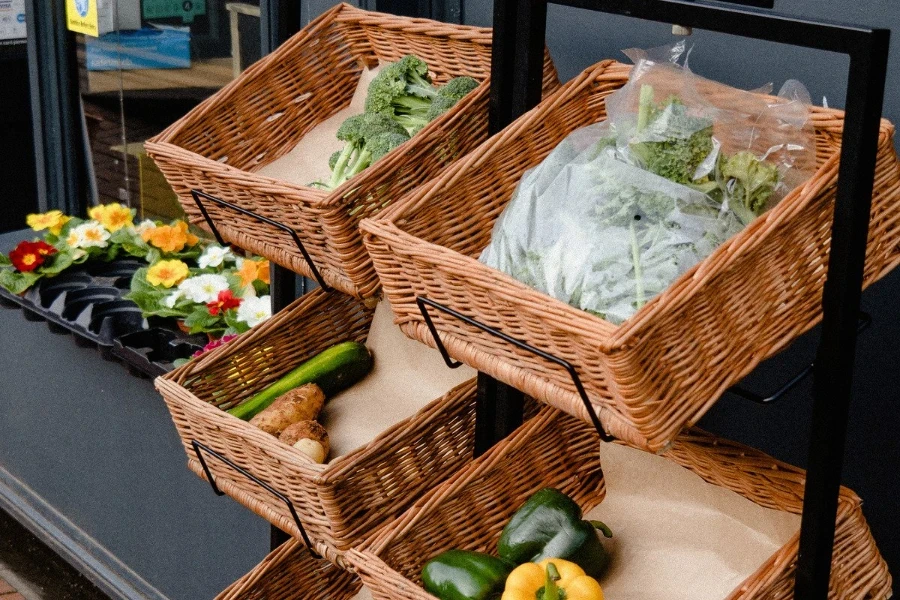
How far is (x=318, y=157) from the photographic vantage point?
2.08 metres

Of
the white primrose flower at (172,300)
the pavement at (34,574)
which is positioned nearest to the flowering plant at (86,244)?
the white primrose flower at (172,300)

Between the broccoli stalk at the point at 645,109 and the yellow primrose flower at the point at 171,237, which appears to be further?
the yellow primrose flower at the point at 171,237

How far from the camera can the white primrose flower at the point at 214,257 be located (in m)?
3.22

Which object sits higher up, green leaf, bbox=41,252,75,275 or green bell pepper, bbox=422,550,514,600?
green bell pepper, bbox=422,550,514,600

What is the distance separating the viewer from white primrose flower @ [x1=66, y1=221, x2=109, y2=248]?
3531mm

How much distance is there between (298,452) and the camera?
1781mm

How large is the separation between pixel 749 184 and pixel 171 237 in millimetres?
2430

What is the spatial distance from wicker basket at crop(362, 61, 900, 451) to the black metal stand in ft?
0.17

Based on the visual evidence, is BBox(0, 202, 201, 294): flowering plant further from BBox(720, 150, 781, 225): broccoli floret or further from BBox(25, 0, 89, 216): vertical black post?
BBox(720, 150, 781, 225): broccoli floret

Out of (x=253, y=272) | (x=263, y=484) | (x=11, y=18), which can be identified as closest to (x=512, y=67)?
(x=263, y=484)

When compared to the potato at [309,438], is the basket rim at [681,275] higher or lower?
higher

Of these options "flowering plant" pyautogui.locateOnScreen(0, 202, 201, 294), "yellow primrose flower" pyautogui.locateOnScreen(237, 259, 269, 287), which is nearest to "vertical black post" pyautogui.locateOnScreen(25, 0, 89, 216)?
"flowering plant" pyautogui.locateOnScreen(0, 202, 201, 294)

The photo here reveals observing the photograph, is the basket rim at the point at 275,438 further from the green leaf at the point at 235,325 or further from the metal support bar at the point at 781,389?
the green leaf at the point at 235,325

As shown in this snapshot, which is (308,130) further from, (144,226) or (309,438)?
(144,226)
